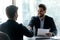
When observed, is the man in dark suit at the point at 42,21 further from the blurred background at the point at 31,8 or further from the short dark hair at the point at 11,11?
the short dark hair at the point at 11,11

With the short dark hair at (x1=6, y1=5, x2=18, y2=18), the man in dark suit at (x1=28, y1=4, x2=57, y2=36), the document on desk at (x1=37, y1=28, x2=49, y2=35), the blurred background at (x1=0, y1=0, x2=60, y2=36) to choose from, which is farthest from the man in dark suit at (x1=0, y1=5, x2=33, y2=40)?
the blurred background at (x1=0, y1=0, x2=60, y2=36)

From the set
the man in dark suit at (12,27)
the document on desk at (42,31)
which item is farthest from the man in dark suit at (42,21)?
the man in dark suit at (12,27)

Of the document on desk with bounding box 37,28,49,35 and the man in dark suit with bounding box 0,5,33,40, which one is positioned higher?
the man in dark suit with bounding box 0,5,33,40

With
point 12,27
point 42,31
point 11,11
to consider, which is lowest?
point 42,31

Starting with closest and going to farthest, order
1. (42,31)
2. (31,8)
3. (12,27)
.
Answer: (12,27), (42,31), (31,8)

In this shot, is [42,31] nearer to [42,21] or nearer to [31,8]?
[42,21]

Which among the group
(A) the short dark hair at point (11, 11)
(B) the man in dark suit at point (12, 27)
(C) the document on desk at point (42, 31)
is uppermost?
(A) the short dark hair at point (11, 11)

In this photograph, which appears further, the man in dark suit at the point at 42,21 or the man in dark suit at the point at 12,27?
the man in dark suit at the point at 42,21

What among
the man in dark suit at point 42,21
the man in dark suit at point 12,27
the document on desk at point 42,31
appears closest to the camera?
the man in dark suit at point 12,27

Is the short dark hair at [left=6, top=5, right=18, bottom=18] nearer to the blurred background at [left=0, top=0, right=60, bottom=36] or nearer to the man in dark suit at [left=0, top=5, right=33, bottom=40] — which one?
the man in dark suit at [left=0, top=5, right=33, bottom=40]

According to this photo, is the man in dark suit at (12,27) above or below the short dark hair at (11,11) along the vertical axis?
below

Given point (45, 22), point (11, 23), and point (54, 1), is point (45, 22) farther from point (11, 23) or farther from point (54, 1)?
point (11, 23)

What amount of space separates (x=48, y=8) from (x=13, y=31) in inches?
63.4

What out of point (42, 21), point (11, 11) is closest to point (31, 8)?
point (42, 21)
